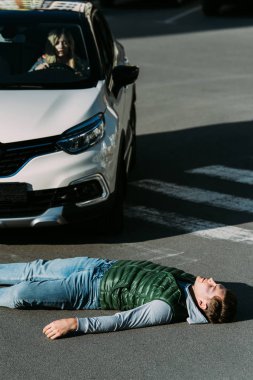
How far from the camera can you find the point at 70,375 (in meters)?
6.11

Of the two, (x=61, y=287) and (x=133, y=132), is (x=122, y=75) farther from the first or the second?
(x=61, y=287)

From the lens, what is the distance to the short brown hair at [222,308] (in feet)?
22.0

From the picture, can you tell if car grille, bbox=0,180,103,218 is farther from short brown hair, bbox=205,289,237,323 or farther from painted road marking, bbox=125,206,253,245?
short brown hair, bbox=205,289,237,323

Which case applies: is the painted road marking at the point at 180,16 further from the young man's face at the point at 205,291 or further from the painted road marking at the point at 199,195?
the young man's face at the point at 205,291

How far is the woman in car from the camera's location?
9508 millimetres

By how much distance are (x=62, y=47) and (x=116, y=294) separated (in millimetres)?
3316

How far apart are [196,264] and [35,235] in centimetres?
154

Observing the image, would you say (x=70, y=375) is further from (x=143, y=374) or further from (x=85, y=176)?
A: (x=85, y=176)

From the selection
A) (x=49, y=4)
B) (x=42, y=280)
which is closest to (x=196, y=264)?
(x=42, y=280)

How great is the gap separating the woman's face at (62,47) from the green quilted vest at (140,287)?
3.03 meters

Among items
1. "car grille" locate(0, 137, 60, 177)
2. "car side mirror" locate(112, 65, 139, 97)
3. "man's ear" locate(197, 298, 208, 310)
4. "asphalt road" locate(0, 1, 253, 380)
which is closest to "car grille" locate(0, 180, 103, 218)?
"car grille" locate(0, 137, 60, 177)

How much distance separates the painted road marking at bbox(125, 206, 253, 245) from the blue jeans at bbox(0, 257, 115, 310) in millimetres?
1965

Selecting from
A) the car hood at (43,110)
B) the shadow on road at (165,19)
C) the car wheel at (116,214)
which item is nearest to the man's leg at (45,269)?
the car hood at (43,110)

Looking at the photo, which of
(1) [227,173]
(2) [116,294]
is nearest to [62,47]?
(1) [227,173]
